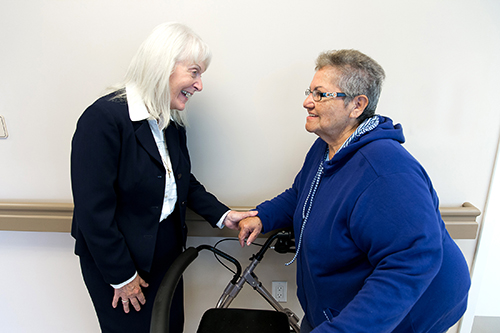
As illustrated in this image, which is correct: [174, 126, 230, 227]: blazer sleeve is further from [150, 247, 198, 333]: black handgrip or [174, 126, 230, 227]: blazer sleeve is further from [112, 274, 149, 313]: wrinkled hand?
[112, 274, 149, 313]: wrinkled hand

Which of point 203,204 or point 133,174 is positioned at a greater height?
point 133,174

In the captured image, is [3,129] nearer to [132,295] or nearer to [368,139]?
[132,295]

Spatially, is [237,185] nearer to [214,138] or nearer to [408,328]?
[214,138]

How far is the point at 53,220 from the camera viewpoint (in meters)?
1.41

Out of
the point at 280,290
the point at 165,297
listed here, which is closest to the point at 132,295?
the point at 165,297

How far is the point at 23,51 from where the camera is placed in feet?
4.15

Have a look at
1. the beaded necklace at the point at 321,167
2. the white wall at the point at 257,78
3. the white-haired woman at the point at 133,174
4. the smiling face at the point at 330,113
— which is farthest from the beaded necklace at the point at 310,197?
the white-haired woman at the point at 133,174

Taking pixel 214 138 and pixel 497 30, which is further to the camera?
pixel 214 138

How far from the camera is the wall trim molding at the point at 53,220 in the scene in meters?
1.35

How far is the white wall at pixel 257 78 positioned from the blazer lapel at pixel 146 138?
38 centimetres

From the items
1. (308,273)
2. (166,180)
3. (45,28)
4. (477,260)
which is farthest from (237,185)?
(477,260)

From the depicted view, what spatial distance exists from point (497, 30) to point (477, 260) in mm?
1097

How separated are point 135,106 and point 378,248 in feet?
2.82

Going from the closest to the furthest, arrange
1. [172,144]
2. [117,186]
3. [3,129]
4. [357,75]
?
[357,75] → [117,186] → [172,144] → [3,129]
